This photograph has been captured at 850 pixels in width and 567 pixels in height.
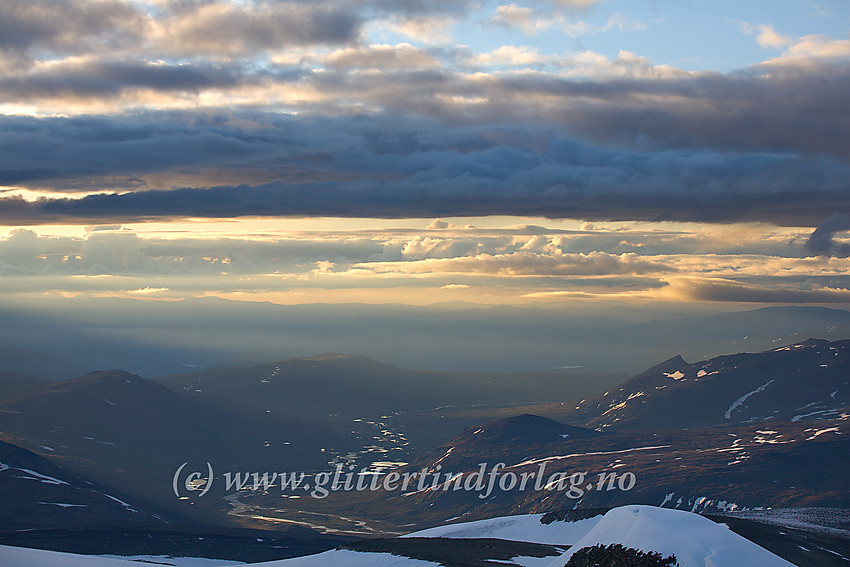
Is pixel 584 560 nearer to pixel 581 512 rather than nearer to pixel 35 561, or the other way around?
pixel 35 561

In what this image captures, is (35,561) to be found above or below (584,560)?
above

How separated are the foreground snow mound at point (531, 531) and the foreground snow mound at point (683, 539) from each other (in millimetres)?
68848

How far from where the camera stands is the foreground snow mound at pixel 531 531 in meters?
179

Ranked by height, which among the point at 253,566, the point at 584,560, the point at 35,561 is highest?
the point at 35,561

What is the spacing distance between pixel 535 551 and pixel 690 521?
5373 centimetres

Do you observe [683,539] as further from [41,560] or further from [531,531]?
[531,531]

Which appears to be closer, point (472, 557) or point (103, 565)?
point (103, 565)

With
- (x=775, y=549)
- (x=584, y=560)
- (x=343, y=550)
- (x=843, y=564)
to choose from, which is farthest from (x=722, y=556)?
(x=343, y=550)

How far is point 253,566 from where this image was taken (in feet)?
483

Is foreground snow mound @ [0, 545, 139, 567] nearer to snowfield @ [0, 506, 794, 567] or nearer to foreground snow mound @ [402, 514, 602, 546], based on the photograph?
snowfield @ [0, 506, 794, 567]

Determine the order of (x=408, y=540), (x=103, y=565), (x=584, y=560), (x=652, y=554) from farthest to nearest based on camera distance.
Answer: (x=408, y=540) < (x=103, y=565) < (x=584, y=560) < (x=652, y=554)

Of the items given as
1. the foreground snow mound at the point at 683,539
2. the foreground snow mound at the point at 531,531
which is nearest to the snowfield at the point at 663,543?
the foreground snow mound at the point at 683,539

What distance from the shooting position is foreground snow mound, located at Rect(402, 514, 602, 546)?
589ft

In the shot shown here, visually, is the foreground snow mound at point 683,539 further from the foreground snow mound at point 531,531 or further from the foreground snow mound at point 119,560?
the foreground snow mound at point 531,531
